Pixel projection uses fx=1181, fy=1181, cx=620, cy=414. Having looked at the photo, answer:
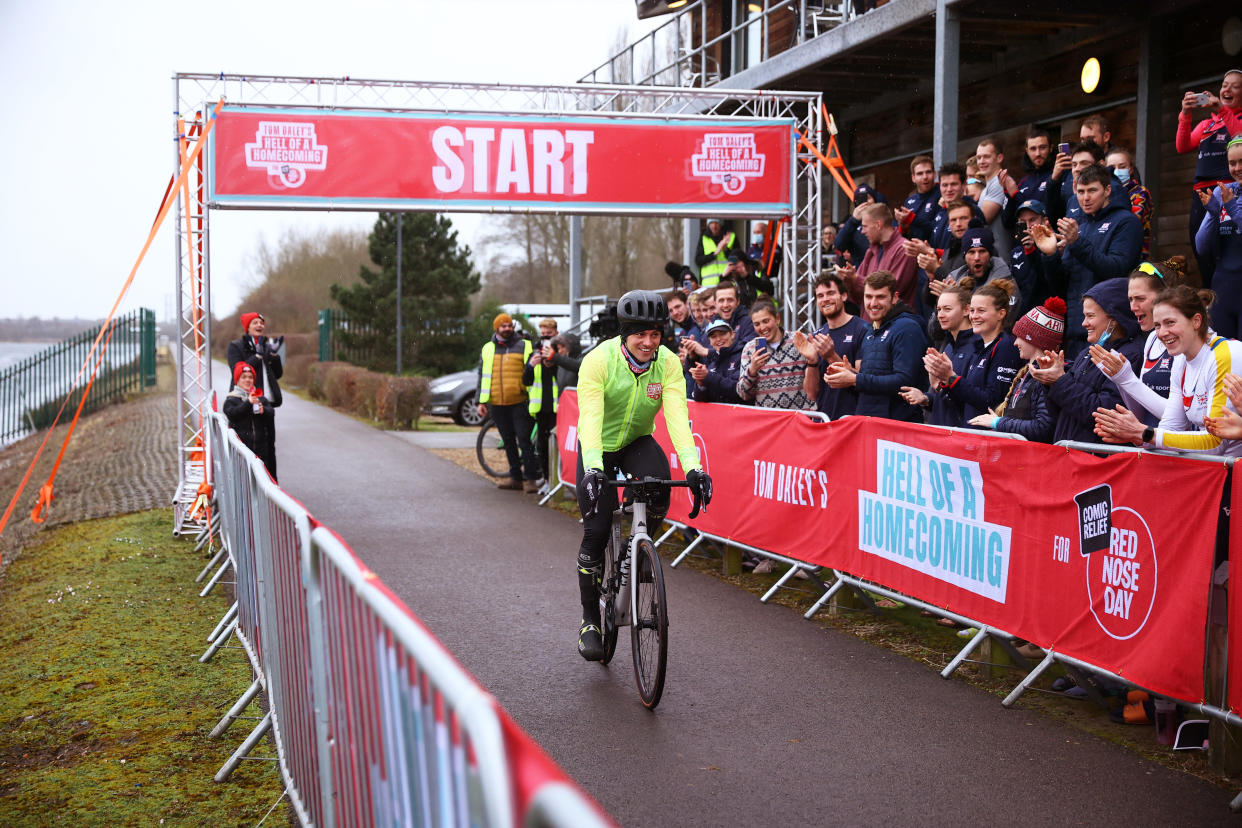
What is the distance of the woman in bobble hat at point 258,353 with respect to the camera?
37.6ft

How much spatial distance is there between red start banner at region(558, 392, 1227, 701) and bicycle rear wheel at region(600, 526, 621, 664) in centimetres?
188

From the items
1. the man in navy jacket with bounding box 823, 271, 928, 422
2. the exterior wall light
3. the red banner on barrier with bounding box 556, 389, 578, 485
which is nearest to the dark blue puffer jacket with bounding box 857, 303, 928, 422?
the man in navy jacket with bounding box 823, 271, 928, 422

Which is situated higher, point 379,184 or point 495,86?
point 495,86

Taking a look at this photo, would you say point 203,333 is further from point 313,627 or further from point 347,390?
point 347,390

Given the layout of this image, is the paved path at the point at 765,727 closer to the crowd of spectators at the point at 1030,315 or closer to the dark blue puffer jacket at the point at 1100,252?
the crowd of spectators at the point at 1030,315

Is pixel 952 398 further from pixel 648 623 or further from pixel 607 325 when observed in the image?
pixel 648 623

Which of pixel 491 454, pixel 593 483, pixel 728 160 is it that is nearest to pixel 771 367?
pixel 593 483

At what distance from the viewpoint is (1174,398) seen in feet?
19.5

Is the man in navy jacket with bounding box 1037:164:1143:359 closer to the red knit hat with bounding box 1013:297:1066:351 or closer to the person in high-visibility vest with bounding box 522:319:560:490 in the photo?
the red knit hat with bounding box 1013:297:1066:351

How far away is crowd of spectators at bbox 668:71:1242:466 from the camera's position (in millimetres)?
6055

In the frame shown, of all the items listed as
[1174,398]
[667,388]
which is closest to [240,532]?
[667,388]

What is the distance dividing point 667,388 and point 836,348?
3125 mm

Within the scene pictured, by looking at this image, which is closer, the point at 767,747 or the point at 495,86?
the point at 767,747

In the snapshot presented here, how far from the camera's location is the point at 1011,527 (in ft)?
20.4
